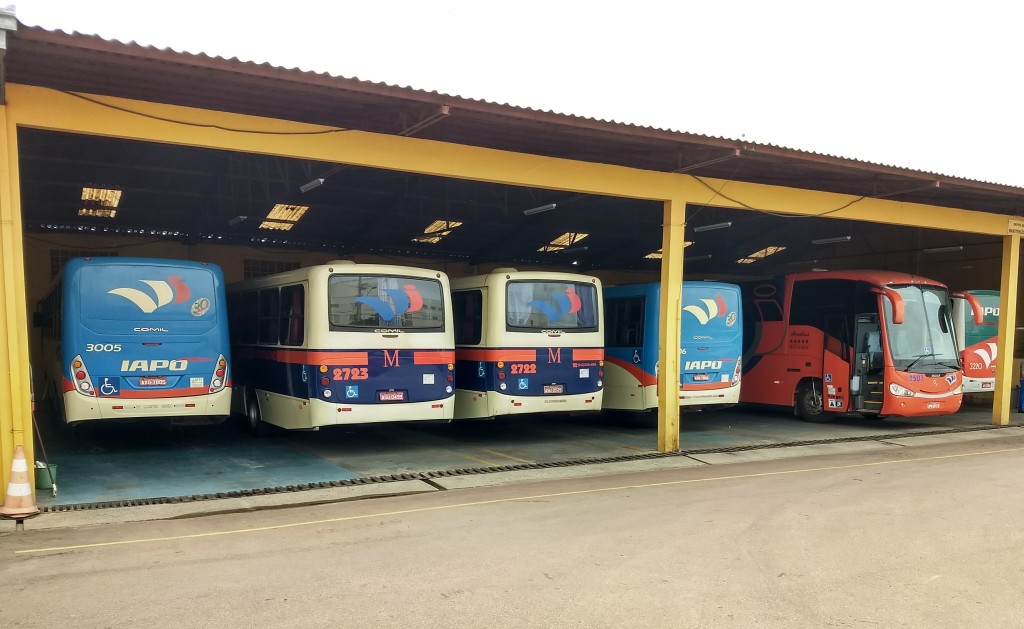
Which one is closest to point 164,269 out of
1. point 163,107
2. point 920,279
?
point 163,107

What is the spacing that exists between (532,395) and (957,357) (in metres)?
8.48

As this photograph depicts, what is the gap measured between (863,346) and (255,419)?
1111 centimetres

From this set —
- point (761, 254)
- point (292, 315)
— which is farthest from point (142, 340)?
point (761, 254)

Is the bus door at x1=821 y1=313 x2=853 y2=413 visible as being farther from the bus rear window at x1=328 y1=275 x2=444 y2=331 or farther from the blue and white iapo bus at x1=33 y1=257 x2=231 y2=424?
the blue and white iapo bus at x1=33 y1=257 x2=231 y2=424

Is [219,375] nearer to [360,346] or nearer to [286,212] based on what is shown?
[360,346]

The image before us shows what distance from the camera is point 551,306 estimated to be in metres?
12.6

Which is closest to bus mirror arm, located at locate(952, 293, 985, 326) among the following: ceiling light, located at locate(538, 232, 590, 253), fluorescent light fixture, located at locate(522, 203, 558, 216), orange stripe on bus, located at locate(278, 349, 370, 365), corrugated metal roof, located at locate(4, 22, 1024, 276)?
corrugated metal roof, located at locate(4, 22, 1024, 276)

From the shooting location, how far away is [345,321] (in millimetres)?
10875

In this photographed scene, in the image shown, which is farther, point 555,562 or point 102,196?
point 102,196

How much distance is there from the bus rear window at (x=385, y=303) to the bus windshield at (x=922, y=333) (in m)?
8.43

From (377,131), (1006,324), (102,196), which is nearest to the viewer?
(377,131)

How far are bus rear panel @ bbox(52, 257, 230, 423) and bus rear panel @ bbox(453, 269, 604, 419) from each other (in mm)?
3784

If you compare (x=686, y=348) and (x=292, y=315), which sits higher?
(x=292, y=315)

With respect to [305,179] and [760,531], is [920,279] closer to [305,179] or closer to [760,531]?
[760,531]
